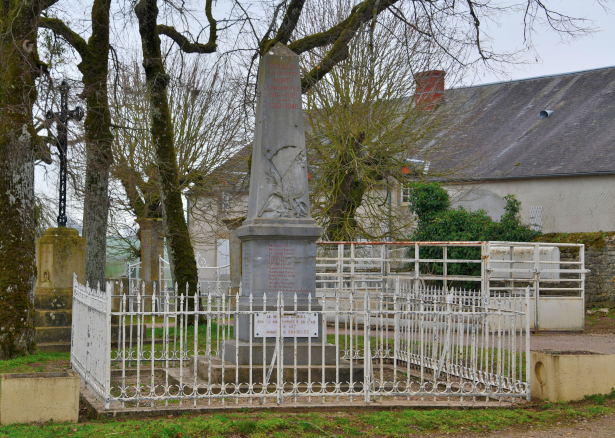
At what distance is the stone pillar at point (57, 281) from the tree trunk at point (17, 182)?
1867mm

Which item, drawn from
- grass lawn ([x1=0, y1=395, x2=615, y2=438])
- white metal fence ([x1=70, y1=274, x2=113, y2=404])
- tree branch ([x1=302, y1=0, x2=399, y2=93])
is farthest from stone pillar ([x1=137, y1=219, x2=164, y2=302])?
grass lawn ([x1=0, y1=395, x2=615, y2=438])

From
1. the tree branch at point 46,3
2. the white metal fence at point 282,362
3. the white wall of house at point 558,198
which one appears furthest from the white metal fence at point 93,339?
the white wall of house at point 558,198

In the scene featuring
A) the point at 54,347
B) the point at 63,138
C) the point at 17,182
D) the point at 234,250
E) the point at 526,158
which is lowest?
the point at 54,347

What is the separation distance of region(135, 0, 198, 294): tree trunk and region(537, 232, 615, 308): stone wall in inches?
434

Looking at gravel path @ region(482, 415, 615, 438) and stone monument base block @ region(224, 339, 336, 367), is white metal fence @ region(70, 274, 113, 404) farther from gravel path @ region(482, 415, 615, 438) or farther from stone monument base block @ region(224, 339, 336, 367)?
gravel path @ region(482, 415, 615, 438)

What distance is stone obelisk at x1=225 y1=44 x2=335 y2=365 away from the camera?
9008 millimetres

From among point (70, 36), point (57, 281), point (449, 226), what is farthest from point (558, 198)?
point (57, 281)

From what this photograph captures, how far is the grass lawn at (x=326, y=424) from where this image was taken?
6.37 metres

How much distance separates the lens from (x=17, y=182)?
11.0 meters

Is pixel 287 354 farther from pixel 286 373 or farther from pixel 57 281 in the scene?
pixel 57 281

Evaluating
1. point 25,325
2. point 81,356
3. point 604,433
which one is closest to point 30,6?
point 25,325

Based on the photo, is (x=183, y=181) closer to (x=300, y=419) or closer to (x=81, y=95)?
(x=81, y=95)

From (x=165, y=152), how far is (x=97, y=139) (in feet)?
6.51

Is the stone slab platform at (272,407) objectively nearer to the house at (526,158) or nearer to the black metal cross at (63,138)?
the black metal cross at (63,138)
